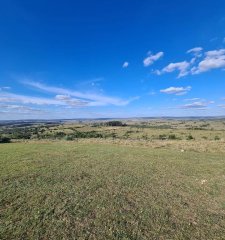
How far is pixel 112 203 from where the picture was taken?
8258mm

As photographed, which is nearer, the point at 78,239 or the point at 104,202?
the point at 78,239

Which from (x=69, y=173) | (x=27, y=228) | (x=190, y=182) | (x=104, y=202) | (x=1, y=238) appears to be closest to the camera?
(x=1, y=238)

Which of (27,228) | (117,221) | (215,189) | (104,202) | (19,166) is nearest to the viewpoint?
(27,228)

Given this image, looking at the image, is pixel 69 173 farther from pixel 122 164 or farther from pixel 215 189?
pixel 215 189

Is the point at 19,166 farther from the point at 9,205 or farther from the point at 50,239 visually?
the point at 50,239

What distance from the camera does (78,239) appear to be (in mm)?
5797

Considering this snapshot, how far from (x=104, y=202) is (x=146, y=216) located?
1.91 metres

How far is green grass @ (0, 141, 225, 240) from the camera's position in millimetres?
6199

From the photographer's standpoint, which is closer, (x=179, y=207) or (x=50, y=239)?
(x=50, y=239)

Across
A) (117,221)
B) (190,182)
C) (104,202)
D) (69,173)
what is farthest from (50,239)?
(190,182)

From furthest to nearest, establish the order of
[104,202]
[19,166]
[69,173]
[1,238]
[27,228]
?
[19,166] → [69,173] → [104,202] → [27,228] → [1,238]

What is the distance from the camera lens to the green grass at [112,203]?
6.20 m

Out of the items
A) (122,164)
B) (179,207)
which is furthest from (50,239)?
(122,164)

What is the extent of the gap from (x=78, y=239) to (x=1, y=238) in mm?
2090
